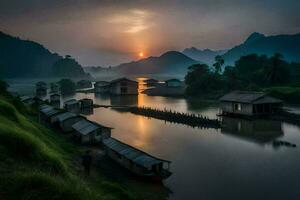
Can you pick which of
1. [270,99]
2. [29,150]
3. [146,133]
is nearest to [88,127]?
[146,133]

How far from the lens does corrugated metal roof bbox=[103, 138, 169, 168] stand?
872 inches

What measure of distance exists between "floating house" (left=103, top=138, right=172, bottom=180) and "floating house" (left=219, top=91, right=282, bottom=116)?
28.5 m

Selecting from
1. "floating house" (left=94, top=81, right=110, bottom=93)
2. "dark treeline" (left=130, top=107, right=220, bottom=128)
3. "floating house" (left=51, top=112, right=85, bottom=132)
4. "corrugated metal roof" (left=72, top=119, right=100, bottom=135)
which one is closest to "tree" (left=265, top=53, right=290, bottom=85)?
"dark treeline" (left=130, top=107, right=220, bottom=128)

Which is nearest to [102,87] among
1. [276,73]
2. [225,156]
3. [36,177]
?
[276,73]

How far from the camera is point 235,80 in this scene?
82.4 metres

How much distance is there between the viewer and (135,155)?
2342 centimetres

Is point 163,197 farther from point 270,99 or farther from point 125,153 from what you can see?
point 270,99

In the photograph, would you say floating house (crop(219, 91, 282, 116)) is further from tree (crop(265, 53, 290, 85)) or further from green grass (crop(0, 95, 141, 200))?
green grass (crop(0, 95, 141, 200))

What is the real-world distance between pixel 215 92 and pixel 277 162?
57176 millimetres

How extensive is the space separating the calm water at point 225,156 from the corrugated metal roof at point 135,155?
2015 mm

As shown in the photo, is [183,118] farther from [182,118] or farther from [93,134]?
[93,134]

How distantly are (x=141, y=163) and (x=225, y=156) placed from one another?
10251 millimetres

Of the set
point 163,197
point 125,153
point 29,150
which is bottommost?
point 163,197

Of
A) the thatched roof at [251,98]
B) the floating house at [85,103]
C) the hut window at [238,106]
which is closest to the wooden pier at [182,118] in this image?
the hut window at [238,106]
